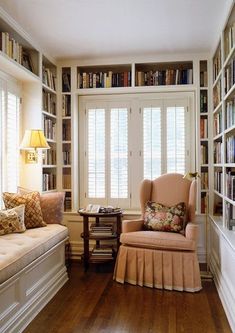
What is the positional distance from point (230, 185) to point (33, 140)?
6.97ft

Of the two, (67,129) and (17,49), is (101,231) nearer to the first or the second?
(67,129)

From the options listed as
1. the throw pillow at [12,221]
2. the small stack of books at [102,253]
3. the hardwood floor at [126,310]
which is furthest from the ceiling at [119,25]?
the hardwood floor at [126,310]

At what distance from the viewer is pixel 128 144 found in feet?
14.4

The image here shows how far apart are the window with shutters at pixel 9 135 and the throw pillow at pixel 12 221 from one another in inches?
19.4

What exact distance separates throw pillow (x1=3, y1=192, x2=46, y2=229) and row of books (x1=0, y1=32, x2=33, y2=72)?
4.64 ft

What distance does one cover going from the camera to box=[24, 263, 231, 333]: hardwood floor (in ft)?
8.16

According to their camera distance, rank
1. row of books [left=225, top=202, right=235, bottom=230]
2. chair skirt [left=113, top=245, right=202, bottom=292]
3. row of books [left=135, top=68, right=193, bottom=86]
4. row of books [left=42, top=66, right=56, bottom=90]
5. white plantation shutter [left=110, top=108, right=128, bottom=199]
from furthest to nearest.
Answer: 1. white plantation shutter [left=110, top=108, right=128, bottom=199]
2. row of books [left=135, top=68, right=193, bottom=86]
3. row of books [left=42, top=66, right=56, bottom=90]
4. chair skirt [left=113, top=245, right=202, bottom=292]
5. row of books [left=225, top=202, right=235, bottom=230]

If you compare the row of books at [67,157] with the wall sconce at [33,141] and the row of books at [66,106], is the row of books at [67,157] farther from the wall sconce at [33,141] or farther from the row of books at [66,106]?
the wall sconce at [33,141]

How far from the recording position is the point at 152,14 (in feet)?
9.89

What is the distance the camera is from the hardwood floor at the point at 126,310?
8.16ft

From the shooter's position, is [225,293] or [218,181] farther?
[218,181]

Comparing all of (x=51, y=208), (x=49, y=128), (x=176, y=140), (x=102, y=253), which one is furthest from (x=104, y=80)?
(x=102, y=253)

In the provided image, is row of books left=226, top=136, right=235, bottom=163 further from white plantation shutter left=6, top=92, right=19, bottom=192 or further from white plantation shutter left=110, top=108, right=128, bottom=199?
white plantation shutter left=6, top=92, right=19, bottom=192

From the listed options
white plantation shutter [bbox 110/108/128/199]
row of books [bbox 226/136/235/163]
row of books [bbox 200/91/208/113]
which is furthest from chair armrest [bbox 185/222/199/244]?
row of books [bbox 200/91/208/113]
